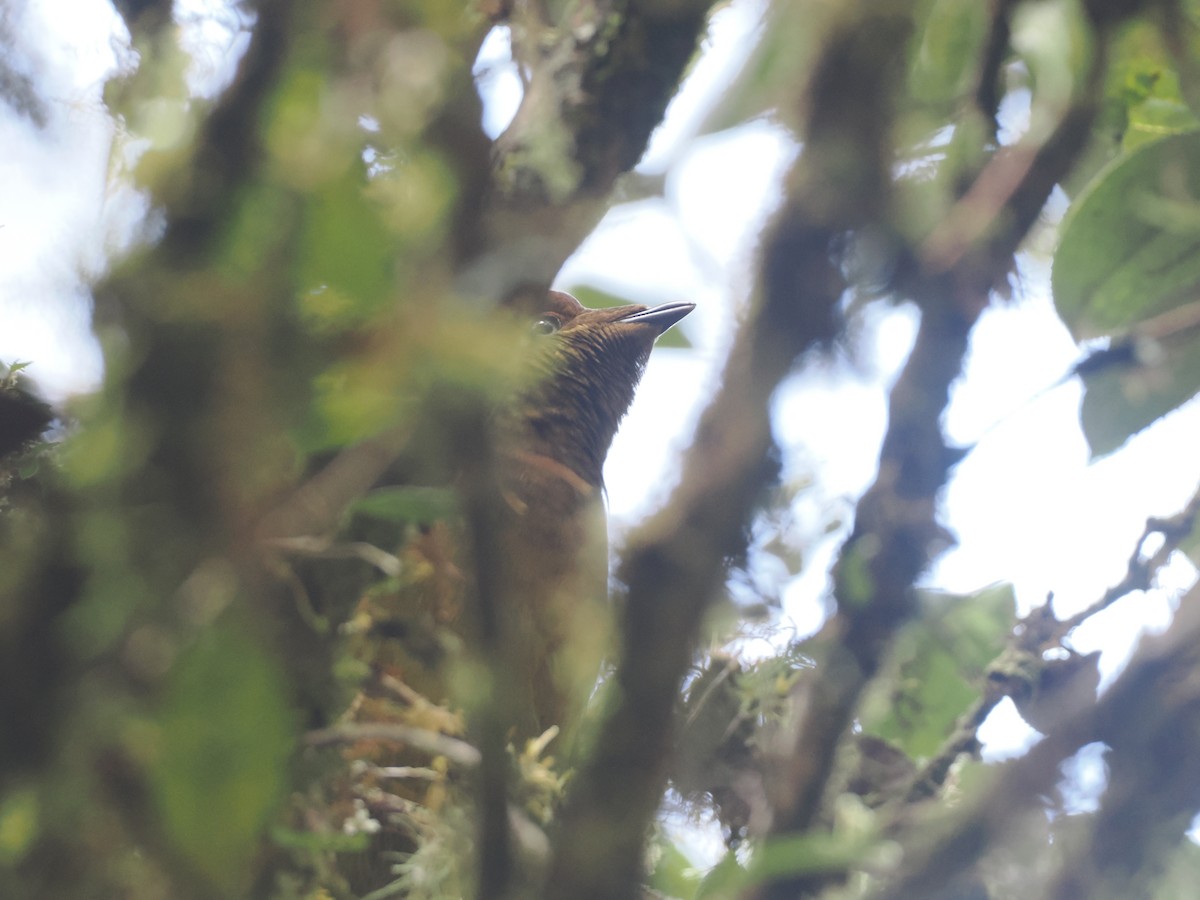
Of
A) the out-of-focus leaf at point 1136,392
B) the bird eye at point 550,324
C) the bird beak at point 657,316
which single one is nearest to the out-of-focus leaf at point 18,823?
the out-of-focus leaf at point 1136,392

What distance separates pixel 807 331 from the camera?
41 centimetres

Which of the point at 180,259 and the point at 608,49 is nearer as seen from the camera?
the point at 180,259

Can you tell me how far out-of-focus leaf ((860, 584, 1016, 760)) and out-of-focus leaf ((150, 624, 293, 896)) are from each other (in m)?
0.38

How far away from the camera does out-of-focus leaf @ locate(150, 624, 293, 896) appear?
1.50 feet

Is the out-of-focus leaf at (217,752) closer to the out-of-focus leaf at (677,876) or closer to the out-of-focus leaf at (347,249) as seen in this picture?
the out-of-focus leaf at (347,249)

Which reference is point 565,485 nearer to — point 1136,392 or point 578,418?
point 578,418

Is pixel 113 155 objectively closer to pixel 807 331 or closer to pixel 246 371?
pixel 246 371

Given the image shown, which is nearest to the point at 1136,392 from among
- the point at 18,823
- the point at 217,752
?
the point at 217,752

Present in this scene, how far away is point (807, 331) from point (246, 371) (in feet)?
0.90

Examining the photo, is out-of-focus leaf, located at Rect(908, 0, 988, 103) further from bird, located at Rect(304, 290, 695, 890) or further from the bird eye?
the bird eye

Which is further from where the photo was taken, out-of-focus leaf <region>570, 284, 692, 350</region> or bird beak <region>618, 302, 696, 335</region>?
bird beak <region>618, 302, 696, 335</region>

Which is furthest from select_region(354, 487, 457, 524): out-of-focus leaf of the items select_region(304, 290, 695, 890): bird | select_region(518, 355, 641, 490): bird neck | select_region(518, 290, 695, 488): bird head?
select_region(518, 290, 695, 488): bird head

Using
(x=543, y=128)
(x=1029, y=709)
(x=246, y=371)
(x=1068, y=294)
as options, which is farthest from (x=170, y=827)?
(x=543, y=128)

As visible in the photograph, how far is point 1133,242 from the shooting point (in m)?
0.57
